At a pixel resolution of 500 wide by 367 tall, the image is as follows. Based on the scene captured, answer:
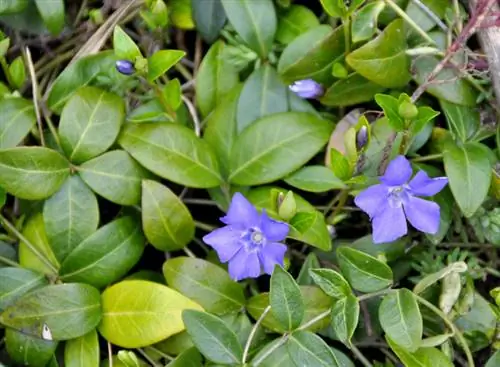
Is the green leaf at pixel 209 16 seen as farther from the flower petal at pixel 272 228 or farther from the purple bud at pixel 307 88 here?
the flower petal at pixel 272 228

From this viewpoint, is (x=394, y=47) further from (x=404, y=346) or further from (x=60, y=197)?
(x=60, y=197)

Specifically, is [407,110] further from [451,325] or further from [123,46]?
[123,46]

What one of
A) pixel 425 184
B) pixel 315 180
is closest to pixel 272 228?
pixel 315 180

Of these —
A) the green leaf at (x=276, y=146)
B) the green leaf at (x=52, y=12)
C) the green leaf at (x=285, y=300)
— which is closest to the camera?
the green leaf at (x=285, y=300)

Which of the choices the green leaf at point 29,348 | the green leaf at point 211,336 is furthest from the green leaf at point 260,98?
the green leaf at point 29,348

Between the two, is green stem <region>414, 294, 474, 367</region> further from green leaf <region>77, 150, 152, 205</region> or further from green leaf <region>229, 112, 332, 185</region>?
green leaf <region>77, 150, 152, 205</region>

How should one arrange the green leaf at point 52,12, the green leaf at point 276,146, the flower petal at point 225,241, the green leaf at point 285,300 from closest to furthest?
1. the green leaf at point 285,300
2. the flower petal at point 225,241
3. the green leaf at point 276,146
4. the green leaf at point 52,12

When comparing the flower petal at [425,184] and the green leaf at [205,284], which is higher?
the flower petal at [425,184]
